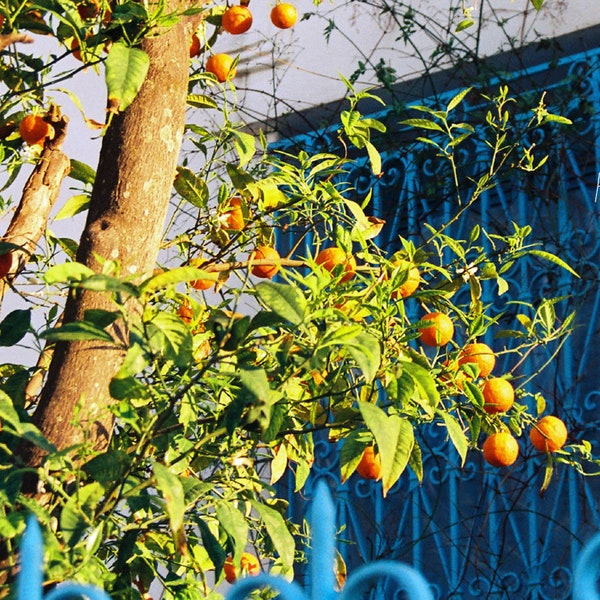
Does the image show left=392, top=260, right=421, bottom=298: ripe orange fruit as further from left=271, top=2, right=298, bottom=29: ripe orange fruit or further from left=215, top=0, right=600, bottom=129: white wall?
left=215, top=0, right=600, bottom=129: white wall

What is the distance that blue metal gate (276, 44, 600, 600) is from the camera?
8.81 feet

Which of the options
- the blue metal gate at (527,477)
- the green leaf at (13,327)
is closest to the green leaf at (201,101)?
the green leaf at (13,327)

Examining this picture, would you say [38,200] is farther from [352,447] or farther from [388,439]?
[388,439]

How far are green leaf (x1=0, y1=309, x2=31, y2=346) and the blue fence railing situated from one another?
0.68 meters

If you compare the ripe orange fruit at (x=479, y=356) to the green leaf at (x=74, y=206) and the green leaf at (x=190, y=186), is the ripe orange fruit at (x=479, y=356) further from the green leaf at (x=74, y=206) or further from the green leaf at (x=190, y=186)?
the green leaf at (x=74, y=206)

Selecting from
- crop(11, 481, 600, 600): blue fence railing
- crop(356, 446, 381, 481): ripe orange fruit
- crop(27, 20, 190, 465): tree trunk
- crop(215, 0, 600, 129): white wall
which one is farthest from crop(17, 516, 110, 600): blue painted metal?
crop(215, 0, 600, 129): white wall

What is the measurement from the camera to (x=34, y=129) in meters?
1.62

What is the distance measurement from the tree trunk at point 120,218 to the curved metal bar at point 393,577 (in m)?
0.53

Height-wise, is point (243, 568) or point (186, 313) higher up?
point (186, 313)

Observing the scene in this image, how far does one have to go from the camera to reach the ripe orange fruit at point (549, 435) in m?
1.66

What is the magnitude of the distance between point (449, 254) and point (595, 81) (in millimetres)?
588

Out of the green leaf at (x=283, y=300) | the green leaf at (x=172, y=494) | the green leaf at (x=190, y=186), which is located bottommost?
the green leaf at (x=172, y=494)

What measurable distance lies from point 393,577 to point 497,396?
76 cm

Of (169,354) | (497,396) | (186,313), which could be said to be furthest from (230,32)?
(169,354)
